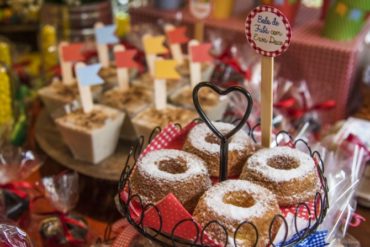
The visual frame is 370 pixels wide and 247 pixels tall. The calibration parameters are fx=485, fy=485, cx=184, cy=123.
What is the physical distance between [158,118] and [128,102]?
197 millimetres

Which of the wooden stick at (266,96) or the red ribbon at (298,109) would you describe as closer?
the wooden stick at (266,96)

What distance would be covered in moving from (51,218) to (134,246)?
330mm

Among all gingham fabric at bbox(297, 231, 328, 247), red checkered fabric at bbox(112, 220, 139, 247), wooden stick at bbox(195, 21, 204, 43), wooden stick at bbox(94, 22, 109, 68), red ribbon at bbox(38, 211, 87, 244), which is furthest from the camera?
wooden stick at bbox(195, 21, 204, 43)

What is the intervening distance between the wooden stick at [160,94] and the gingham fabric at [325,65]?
658 millimetres

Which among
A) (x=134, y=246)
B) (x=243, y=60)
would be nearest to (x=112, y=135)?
(x=134, y=246)

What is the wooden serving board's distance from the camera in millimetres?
1550

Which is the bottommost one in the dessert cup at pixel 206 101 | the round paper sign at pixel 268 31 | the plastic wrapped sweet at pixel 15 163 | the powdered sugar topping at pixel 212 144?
the plastic wrapped sweet at pixel 15 163

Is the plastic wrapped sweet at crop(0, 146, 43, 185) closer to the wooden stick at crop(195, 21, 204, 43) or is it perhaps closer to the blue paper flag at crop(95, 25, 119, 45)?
the blue paper flag at crop(95, 25, 119, 45)

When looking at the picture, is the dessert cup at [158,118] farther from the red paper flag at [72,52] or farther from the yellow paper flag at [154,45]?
the red paper flag at [72,52]

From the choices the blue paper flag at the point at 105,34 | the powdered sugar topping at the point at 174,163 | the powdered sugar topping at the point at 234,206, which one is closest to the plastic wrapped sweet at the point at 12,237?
the powdered sugar topping at the point at 174,163

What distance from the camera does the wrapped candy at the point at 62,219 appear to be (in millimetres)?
1311

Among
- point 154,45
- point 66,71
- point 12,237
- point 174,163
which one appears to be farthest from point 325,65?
point 12,237

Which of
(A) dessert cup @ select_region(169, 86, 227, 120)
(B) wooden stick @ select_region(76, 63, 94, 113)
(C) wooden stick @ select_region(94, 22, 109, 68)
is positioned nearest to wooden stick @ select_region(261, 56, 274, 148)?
(A) dessert cup @ select_region(169, 86, 227, 120)

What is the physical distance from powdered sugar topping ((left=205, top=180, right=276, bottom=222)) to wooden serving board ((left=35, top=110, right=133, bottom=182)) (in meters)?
0.64
